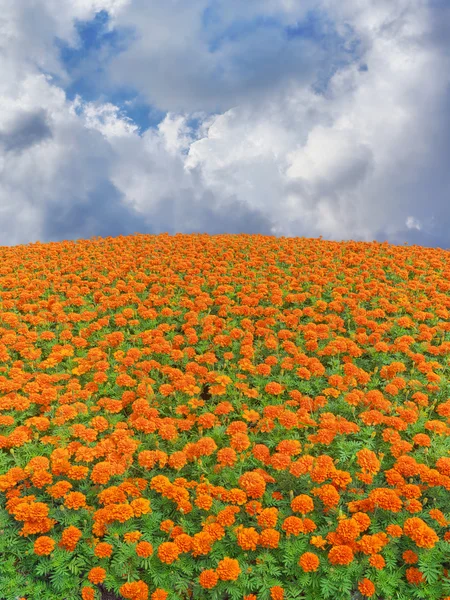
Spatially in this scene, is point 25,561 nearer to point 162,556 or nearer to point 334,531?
point 162,556

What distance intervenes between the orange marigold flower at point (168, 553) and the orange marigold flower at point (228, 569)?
0.48 m

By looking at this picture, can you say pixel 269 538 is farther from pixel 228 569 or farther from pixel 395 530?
pixel 395 530

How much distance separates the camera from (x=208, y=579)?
5016 millimetres

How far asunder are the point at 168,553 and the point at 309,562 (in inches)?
58.3

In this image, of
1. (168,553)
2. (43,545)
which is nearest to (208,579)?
(168,553)

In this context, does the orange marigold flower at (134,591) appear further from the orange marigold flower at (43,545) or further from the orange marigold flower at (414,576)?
the orange marigold flower at (414,576)

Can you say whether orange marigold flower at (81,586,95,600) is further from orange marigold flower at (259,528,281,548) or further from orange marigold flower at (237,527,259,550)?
orange marigold flower at (259,528,281,548)

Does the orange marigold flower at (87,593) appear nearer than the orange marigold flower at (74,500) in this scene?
Yes

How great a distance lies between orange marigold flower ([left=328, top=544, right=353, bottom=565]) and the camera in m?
5.05

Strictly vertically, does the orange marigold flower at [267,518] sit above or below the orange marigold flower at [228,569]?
above

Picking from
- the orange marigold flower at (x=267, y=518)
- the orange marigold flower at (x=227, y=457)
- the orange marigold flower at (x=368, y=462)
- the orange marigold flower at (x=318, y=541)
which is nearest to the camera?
the orange marigold flower at (x=318, y=541)

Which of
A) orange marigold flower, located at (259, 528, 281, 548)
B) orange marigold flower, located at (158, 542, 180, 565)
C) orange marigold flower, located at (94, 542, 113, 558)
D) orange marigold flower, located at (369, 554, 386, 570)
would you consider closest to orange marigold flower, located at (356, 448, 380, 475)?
orange marigold flower, located at (369, 554, 386, 570)

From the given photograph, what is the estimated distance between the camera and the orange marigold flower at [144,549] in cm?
528

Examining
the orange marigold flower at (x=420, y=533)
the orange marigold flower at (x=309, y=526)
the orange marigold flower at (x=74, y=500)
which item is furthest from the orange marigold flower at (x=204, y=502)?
the orange marigold flower at (x=420, y=533)
